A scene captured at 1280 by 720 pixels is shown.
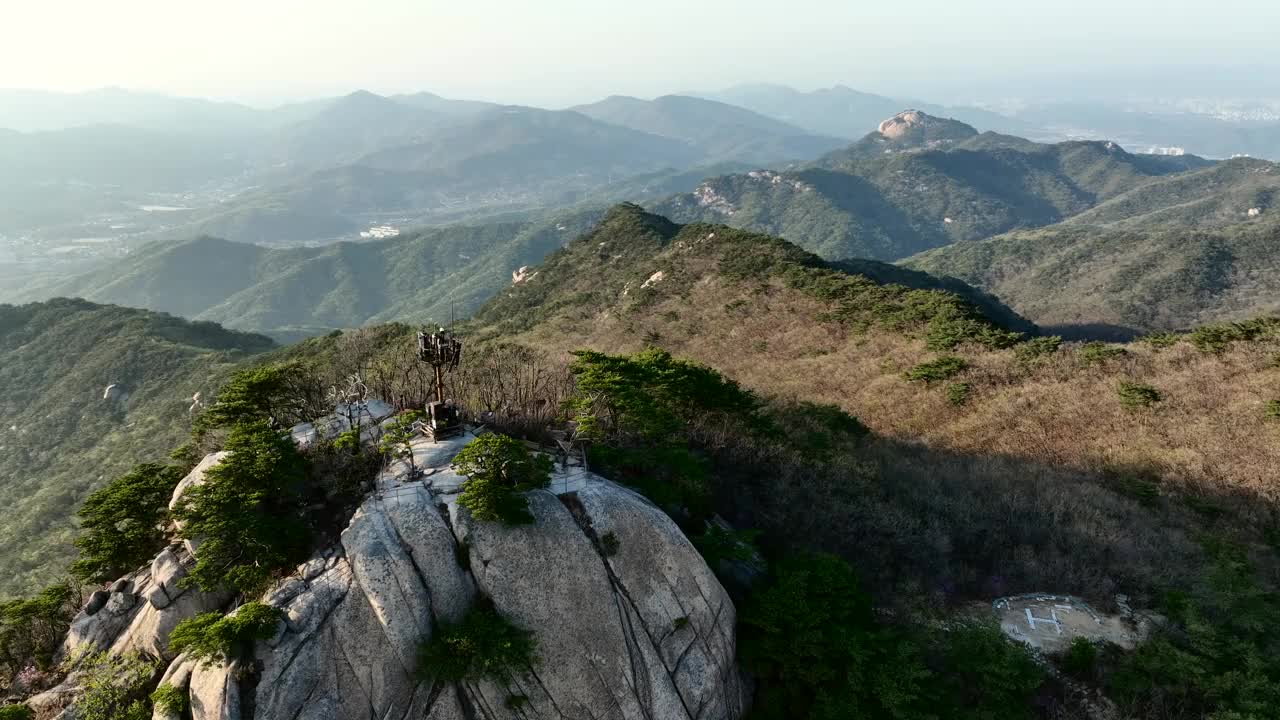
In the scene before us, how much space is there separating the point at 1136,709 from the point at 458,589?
1271cm

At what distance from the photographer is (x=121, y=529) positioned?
11812mm

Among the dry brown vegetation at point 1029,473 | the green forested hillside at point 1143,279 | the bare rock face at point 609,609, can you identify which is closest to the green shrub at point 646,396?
the dry brown vegetation at point 1029,473

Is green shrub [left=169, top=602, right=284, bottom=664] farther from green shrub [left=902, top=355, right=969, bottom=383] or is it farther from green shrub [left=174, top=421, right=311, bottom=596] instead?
green shrub [left=902, top=355, right=969, bottom=383]

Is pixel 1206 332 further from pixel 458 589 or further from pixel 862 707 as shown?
pixel 458 589

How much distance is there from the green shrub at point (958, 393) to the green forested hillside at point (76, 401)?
48.9 meters

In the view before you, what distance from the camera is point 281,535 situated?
987cm

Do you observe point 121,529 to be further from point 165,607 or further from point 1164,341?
point 1164,341

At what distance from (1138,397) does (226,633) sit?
30.8 meters

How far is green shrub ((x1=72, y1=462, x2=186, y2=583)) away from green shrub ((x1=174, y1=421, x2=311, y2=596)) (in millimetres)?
1907

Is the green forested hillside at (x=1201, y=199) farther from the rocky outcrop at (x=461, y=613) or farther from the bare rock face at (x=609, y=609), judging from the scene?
the rocky outcrop at (x=461, y=613)

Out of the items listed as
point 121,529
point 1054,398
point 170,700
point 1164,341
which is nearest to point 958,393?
point 1054,398

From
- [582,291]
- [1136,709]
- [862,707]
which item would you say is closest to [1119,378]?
[1136,709]

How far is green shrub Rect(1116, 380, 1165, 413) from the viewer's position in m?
23.2

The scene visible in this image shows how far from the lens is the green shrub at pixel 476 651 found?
29.8 ft
